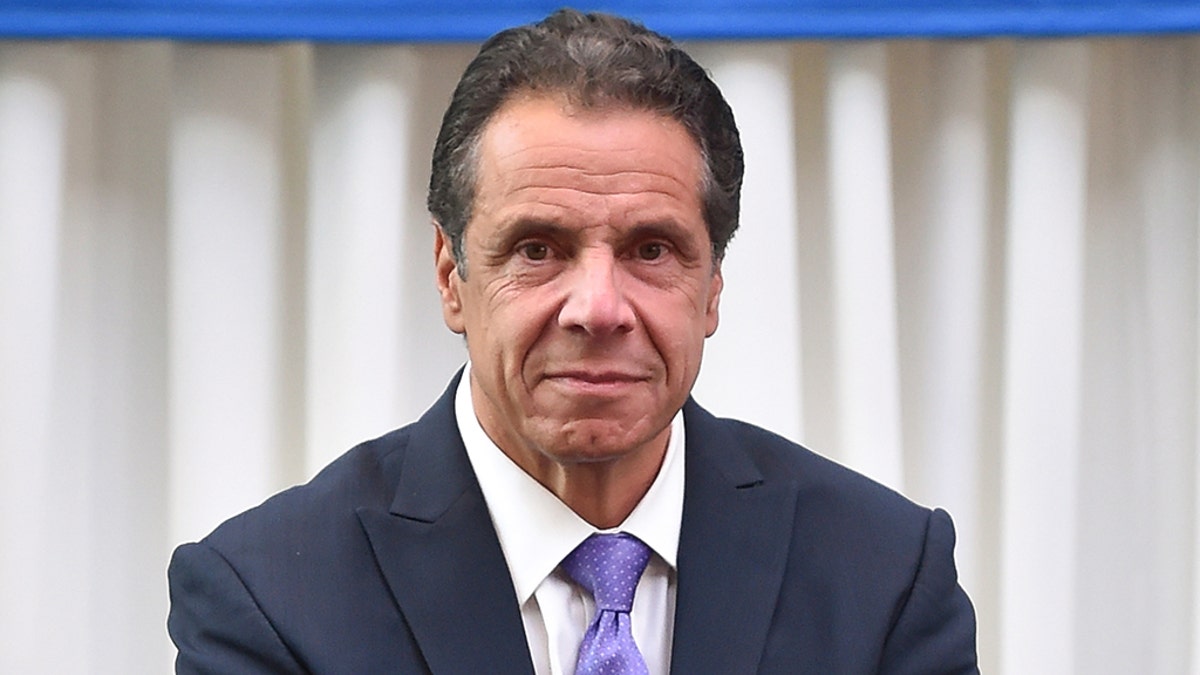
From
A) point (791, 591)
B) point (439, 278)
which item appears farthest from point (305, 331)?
point (791, 591)

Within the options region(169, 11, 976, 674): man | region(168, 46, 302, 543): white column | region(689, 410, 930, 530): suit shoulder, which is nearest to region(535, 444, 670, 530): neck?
region(169, 11, 976, 674): man

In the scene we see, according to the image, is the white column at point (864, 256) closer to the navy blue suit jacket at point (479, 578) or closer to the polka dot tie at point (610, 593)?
the navy blue suit jacket at point (479, 578)

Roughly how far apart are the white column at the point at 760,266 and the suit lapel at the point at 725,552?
31 centimetres

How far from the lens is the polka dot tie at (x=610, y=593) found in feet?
5.08

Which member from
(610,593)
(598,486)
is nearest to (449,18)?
(598,486)

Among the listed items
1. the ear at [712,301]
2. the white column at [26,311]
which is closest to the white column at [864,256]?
the ear at [712,301]

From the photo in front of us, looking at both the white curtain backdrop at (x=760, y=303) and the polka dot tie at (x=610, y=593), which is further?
the white curtain backdrop at (x=760, y=303)

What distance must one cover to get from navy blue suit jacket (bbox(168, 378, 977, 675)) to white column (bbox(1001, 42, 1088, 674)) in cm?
43

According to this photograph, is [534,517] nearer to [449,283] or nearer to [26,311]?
[449,283]

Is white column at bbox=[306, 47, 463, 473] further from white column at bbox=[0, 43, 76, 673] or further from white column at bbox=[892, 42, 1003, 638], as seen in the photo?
white column at bbox=[892, 42, 1003, 638]

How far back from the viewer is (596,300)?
1.47 meters

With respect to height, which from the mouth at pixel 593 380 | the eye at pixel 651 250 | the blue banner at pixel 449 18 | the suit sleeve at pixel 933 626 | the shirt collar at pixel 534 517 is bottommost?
the suit sleeve at pixel 933 626

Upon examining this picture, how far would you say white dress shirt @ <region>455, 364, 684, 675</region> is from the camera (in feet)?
5.30

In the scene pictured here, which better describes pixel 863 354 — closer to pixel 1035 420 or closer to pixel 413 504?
pixel 1035 420
